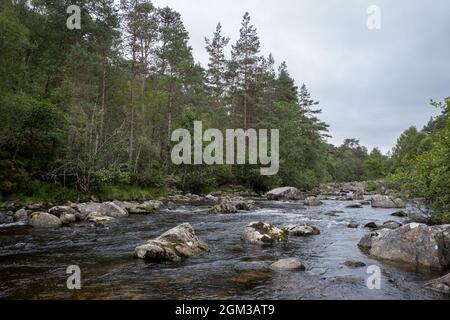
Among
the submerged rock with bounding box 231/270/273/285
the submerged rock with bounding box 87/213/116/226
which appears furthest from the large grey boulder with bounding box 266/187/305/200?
the submerged rock with bounding box 231/270/273/285

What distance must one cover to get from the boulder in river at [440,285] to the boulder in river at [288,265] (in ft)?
9.62

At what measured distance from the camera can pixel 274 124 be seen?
4809cm

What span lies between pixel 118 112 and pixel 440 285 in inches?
1234

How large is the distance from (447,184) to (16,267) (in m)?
14.1

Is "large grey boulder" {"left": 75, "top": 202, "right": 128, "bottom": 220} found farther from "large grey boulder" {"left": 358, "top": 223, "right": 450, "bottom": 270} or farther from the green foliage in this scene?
the green foliage

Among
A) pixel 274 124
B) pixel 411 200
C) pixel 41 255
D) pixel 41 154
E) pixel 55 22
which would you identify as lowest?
pixel 41 255

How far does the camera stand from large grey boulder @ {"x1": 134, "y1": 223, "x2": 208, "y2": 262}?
10125 mm

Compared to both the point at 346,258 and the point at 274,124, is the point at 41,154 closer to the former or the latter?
the point at 346,258

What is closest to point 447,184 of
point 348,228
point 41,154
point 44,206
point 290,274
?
point 348,228

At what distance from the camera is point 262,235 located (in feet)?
42.2

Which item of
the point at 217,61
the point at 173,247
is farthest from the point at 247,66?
the point at 173,247

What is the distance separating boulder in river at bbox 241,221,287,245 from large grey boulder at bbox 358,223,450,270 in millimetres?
3270
